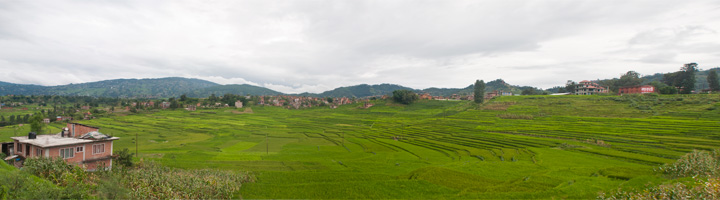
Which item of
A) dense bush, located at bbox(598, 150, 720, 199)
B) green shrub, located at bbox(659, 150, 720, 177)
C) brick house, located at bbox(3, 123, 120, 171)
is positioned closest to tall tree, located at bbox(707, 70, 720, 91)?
dense bush, located at bbox(598, 150, 720, 199)

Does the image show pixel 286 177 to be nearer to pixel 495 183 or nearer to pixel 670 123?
pixel 495 183

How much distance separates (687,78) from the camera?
83.9 m

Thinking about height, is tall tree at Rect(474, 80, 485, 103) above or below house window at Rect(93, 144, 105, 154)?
above

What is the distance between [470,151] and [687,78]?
92.8 meters

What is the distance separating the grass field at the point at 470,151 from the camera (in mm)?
22344

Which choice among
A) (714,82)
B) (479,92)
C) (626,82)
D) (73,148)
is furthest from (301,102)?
(714,82)

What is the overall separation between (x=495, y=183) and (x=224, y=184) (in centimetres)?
2082

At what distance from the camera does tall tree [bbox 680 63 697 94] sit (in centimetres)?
8150

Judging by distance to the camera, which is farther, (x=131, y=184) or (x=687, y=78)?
(x=687, y=78)

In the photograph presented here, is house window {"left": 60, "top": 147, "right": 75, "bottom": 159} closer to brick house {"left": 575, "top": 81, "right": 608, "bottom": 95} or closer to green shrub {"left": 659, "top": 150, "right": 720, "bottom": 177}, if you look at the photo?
green shrub {"left": 659, "top": 150, "right": 720, "bottom": 177}

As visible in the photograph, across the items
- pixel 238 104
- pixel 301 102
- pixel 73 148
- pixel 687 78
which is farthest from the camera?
pixel 301 102

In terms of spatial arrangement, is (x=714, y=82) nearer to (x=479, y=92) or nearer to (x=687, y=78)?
(x=687, y=78)

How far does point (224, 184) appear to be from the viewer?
2109cm

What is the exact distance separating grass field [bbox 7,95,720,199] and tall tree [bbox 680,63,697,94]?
24392 millimetres
